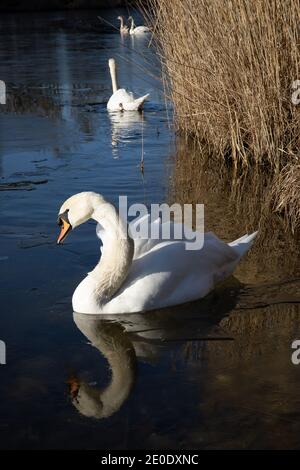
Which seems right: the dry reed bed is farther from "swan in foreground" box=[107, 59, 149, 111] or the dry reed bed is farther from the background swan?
"swan in foreground" box=[107, 59, 149, 111]

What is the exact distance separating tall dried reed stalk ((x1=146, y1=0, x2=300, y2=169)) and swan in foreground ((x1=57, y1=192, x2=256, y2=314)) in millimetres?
2497

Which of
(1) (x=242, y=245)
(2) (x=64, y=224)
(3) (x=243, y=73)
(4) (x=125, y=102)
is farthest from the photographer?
(4) (x=125, y=102)

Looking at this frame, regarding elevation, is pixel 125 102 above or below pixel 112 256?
above

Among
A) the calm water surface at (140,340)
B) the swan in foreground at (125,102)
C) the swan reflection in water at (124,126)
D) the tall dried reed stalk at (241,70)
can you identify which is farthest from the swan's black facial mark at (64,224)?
the swan in foreground at (125,102)

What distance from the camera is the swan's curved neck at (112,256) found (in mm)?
5086

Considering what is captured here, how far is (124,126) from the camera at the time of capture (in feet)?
38.5

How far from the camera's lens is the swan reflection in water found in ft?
34.8

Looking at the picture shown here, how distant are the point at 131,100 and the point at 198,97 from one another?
3743 millimetres

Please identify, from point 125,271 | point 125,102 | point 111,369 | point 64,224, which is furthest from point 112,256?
point 125,102

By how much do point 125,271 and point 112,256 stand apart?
0.13 m

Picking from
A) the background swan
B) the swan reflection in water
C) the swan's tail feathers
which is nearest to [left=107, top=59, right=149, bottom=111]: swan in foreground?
the swan reflection in water

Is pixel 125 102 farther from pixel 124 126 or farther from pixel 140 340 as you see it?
pixel 140 340

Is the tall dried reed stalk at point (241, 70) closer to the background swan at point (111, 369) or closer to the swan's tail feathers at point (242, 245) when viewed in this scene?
the swan's tail feathers at point (242, 245)

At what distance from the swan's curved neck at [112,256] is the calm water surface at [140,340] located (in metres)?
0.20
